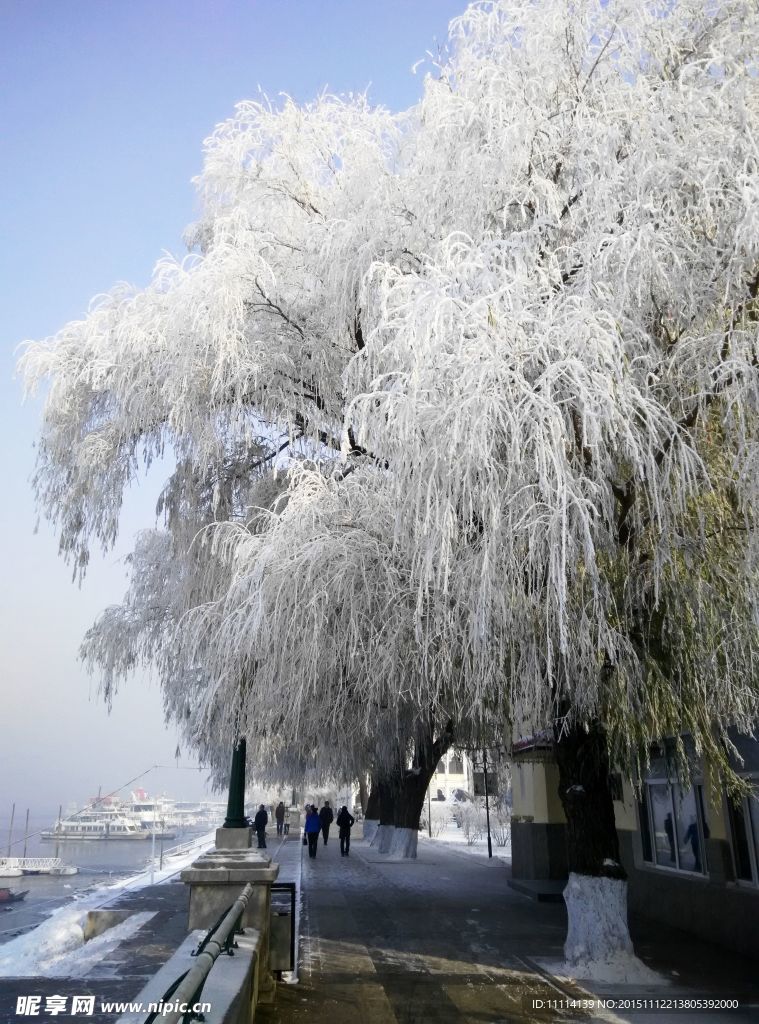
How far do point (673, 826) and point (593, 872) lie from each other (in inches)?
158

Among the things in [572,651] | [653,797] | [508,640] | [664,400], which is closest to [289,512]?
[508,640]

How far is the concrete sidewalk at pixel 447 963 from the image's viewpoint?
6727 mm

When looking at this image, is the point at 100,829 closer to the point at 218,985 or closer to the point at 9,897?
the point at 9,897

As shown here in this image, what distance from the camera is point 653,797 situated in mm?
Answer: 12375

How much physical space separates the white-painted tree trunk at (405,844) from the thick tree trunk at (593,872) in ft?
48.7

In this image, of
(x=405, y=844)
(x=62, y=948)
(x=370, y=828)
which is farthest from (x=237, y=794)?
(x=370, y=828)

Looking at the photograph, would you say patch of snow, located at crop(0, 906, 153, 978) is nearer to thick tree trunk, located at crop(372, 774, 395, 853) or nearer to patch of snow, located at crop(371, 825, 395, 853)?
thick tree trunk, located at crop(372, 774, 395, 853)

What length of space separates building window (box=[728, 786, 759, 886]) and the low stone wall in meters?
6.14

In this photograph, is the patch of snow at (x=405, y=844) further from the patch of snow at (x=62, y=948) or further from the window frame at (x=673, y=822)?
the window frame at (x=673, y=822)

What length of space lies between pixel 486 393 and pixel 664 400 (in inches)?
75.1

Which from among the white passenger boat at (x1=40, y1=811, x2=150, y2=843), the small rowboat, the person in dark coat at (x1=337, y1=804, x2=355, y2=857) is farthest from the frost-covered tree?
the white passenger boat at (x1=40, y1=811, x2=150, y2=843)

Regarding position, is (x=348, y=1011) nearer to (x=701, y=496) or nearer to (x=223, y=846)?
(x=223, y=846)

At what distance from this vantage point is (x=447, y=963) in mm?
8594

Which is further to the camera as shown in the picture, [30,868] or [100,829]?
[100,829]
